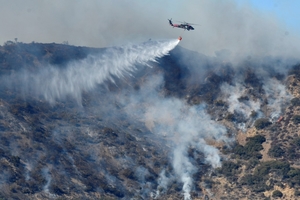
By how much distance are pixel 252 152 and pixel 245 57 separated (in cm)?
3603

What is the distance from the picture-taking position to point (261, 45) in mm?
144250

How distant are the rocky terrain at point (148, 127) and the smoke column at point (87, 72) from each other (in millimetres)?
340

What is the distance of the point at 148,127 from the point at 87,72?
2202cm

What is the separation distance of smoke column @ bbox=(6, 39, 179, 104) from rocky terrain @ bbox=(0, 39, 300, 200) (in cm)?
34

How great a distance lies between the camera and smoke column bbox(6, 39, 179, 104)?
119519 mm

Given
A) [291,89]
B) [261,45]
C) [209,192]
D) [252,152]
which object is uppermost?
[261,45]

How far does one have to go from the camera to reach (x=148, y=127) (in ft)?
378

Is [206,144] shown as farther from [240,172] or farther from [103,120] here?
[103,120]

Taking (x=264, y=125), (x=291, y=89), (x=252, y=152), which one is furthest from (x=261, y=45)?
(x=252, y=152)

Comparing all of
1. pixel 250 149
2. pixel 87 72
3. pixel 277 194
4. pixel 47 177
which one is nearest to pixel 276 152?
pixel 250 149

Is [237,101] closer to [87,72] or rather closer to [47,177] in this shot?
[87,72]

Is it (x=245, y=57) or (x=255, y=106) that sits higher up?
(x=245, y=57)

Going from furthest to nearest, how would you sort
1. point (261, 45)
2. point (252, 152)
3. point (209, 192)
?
point (261, 45), point (252, 152), point (209, 192)

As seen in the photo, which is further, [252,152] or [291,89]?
[291,89]
